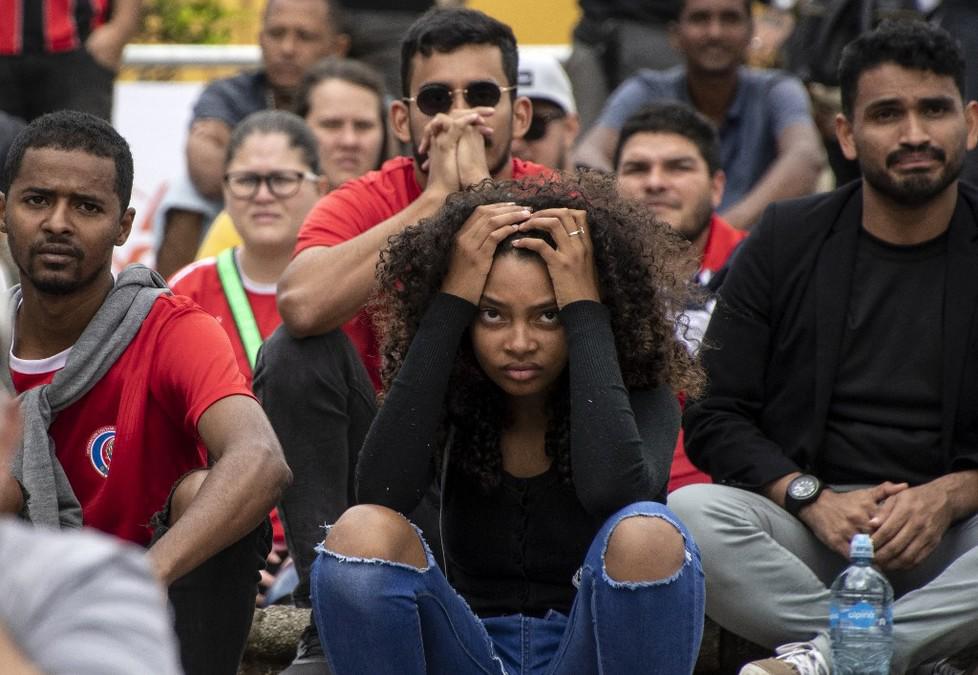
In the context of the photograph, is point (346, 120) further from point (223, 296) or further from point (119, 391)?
point (119, 391)

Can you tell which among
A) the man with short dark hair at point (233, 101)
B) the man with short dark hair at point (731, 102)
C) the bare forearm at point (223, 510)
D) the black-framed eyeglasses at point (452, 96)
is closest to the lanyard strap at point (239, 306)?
the black-framed eyeglasses at point (452, 96)

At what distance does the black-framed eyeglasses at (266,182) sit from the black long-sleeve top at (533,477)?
2349mm

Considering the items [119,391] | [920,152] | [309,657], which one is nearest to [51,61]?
[119,391]

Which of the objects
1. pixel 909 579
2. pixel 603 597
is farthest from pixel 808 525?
pixel 603 597

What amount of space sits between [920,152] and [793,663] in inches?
61.2

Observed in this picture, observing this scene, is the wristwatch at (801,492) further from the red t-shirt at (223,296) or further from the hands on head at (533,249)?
the red t-shirt at (223,296)

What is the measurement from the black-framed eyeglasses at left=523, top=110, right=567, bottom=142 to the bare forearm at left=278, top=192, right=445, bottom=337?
1.62m

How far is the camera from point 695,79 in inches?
300

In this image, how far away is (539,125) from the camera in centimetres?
642

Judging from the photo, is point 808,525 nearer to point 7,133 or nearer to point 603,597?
point 603,597

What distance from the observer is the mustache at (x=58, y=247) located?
4160 mm

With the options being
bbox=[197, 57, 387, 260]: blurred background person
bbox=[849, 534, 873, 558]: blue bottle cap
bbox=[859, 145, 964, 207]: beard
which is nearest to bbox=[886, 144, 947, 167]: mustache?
bbox=[859, 145, 964, 207]: beard

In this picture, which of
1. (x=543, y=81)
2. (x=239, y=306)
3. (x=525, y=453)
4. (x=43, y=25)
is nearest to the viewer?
(x=525, y=453)

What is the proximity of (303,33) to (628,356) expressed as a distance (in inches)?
170
